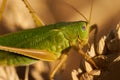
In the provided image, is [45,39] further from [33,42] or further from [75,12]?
[75,12]

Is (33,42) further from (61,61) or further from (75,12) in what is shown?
(75,12)

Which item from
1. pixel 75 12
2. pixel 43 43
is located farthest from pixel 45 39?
pixel 75 12

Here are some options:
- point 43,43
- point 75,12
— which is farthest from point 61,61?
point 75,12

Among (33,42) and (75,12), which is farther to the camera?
(75,12)

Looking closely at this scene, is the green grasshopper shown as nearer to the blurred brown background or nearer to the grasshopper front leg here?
the grasshopper front leg

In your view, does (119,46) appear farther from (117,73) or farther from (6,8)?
(6,8)

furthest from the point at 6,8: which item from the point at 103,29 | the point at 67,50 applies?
the point at 103,29

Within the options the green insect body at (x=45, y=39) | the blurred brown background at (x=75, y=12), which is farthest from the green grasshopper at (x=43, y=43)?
the blurred brown background at (x=75, y=12)

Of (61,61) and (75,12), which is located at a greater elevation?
(75,12)

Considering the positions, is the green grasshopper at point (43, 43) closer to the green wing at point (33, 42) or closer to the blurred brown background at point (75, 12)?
the green wing at point (33, 42)

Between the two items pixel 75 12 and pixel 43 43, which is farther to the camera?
pixel 75 12
